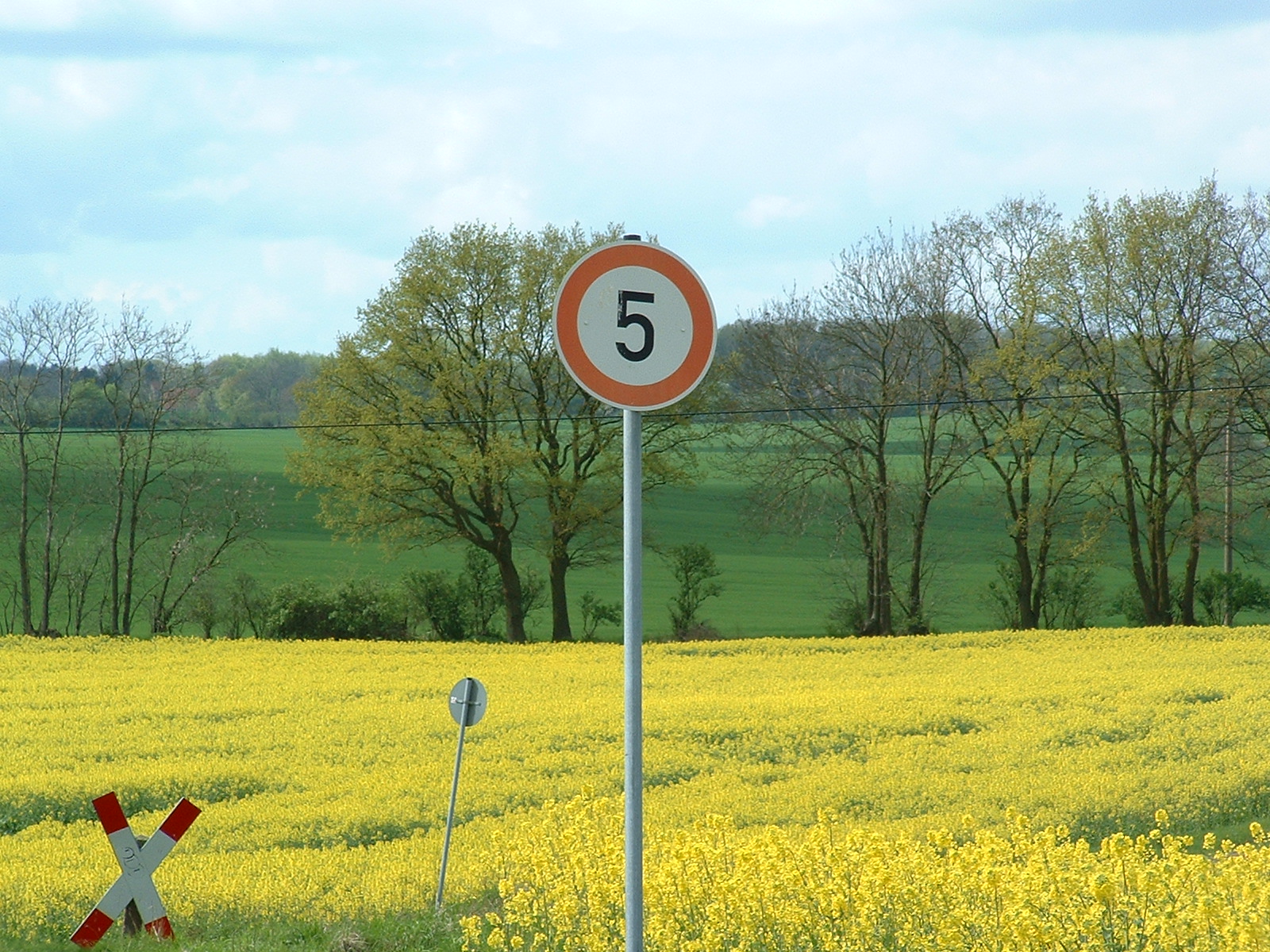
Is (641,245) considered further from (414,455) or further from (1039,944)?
(414,455)

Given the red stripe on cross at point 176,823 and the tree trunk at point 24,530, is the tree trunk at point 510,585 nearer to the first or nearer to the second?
the tree trunk at point 24,530

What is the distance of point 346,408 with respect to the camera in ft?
128

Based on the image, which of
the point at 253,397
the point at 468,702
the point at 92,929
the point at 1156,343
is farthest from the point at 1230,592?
the point at 253,397

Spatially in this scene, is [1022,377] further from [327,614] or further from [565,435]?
[327,614]

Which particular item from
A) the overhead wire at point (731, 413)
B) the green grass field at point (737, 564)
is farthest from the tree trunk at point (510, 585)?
the green grass field at point (737, 564)

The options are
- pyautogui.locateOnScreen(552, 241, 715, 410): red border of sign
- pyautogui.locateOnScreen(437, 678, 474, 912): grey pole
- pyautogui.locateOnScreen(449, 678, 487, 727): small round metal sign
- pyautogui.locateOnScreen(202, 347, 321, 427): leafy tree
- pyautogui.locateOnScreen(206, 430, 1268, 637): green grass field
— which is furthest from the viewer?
pyautogui.locateOnScreen(202, 347, 321, 427): leafy tree

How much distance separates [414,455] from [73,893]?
28287 millimetres

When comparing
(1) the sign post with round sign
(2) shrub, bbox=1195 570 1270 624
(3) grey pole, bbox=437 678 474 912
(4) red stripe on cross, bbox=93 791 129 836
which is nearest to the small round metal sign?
(3) grey pole, bbox=437 678 474 912

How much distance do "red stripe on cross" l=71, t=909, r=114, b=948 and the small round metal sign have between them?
118 inches

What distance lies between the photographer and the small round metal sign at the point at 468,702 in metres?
10.5

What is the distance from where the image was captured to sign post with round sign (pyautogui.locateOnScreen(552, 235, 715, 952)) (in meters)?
4.82

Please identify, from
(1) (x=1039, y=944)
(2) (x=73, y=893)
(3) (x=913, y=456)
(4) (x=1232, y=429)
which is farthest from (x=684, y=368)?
(3) (x=913, y=456)

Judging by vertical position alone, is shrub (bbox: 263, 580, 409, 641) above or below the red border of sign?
below

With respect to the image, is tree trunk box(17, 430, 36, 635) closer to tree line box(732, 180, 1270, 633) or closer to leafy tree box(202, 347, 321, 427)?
leafy tree box(202, 347, 321, 427)
